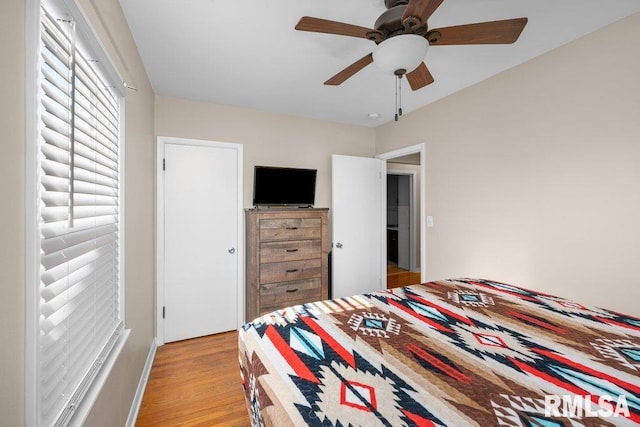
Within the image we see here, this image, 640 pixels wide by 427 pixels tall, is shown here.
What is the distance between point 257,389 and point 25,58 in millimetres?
1141

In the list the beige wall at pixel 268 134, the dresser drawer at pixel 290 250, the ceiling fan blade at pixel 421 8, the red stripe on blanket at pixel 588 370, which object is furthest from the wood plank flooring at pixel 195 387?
the ceiling fan blade at pixel 421 8

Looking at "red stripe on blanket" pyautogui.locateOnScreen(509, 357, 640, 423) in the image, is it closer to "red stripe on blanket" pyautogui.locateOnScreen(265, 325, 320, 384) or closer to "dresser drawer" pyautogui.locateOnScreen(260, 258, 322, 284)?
"red stripe on blanket" pyautogui.locateOnScreen(265, 325, 320, 384)

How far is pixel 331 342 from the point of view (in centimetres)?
115

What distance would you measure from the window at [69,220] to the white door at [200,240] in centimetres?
154

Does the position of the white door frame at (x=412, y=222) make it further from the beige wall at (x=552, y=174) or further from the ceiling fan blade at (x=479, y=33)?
the ceiling fan blade at (x=479, y=33)

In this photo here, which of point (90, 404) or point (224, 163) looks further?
point (224, 163)

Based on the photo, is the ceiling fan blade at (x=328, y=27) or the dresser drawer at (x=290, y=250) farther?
the dresser drawer at (x=290, y=250)

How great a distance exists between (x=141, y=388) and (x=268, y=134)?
266 centimetres

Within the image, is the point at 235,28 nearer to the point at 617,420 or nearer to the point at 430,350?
the point at 430,350

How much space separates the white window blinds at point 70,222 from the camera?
81 centimetres

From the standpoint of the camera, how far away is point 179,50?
2.04 m

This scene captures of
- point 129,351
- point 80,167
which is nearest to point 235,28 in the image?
point 80,167

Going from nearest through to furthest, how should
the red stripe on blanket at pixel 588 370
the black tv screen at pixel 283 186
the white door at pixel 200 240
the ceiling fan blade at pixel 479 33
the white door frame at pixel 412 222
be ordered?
the red stripe on blanket at pixel 588 370
the ceiling fan blade at pixel 479 33
the white door at pixel 200 240
the black tv screen at pixel 283 186
the white door frame at pixel 412 222

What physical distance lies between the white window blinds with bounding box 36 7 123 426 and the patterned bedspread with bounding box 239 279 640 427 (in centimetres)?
60
